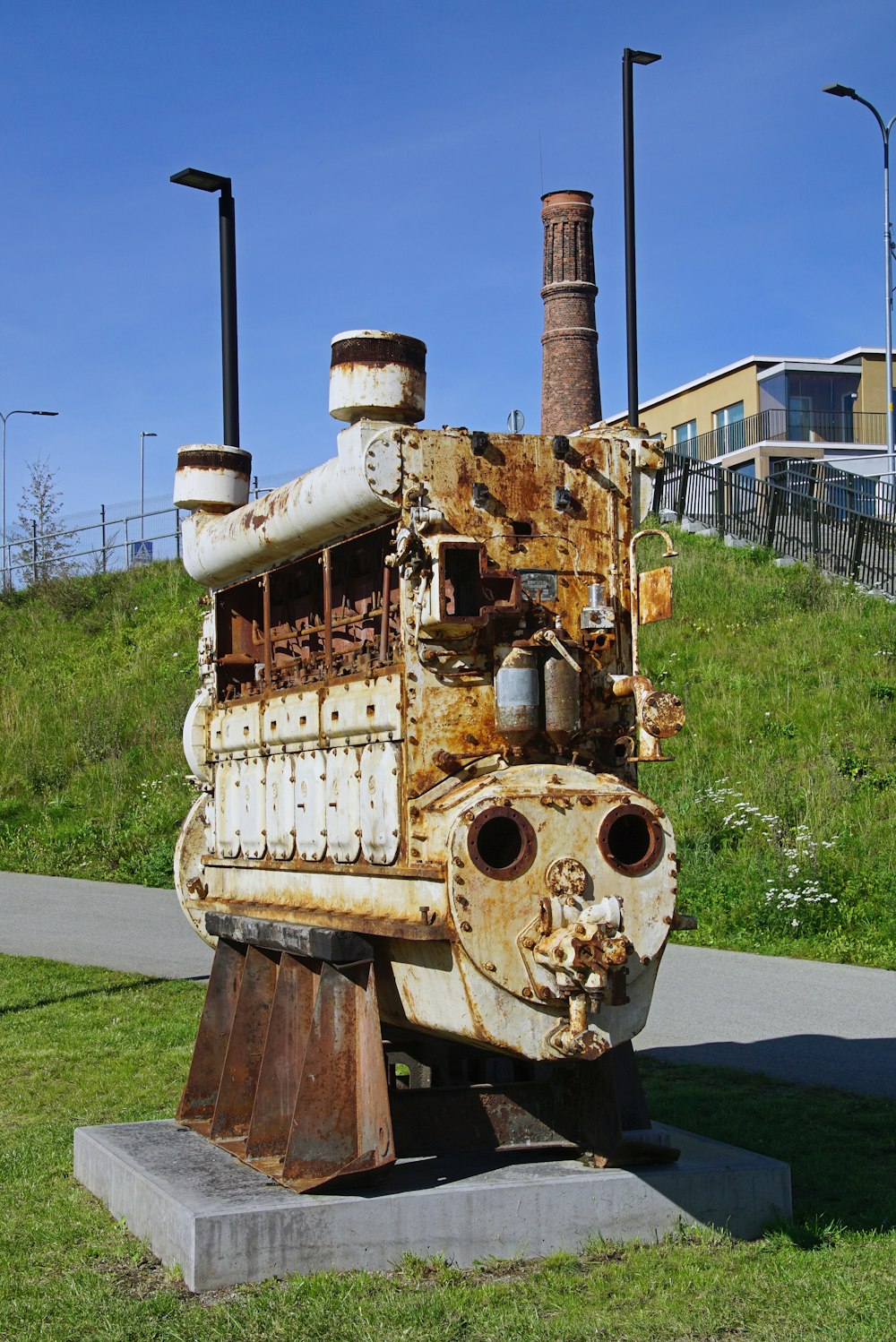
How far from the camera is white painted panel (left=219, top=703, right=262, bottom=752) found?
7613mm

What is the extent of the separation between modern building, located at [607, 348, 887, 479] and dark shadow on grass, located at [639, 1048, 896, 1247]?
36.2 m

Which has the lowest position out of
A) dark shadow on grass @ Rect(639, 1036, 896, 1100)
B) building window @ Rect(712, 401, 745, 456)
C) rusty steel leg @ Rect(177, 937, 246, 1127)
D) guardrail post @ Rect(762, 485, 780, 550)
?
dark shadow on grass @ Rect(639, 1036, 896, 1100)

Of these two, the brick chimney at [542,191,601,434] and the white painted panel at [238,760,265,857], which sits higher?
the brick chimney at [542,191,601,434]

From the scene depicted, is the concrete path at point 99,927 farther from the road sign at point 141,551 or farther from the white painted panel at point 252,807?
the road sign at point 141,551

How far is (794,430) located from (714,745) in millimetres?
31492

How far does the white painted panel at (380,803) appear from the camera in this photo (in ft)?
19.8

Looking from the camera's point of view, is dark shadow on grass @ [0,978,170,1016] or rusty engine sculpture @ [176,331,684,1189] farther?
dark shadow on grass @ [0,978,170,1016]

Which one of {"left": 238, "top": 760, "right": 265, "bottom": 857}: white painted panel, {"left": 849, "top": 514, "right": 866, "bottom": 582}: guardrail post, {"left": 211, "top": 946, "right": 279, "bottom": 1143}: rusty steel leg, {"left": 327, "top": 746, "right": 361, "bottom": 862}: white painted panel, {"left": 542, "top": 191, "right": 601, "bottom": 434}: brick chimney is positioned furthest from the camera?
{"left": 542, "top": 191, "right": 601, "bottom": 434}: brick chimney

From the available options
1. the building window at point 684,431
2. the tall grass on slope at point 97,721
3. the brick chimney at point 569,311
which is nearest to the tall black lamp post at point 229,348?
the tall grass on slope at point 97,721

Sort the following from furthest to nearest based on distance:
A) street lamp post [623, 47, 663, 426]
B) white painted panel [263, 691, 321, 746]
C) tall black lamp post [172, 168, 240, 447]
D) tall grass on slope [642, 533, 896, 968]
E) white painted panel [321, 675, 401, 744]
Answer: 1. street lamp post [623, 47, 663, 426]
2. tall grass on slope [642, 533, 896, 968]
3. tall black lamp post [172, 168, 240, 447]
4. white painted panel [263, 691, 321, 746]
5. white painted panel [321, 675, 401, 744]

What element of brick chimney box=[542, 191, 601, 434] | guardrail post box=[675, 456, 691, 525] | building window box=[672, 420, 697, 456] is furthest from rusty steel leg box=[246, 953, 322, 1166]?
building window box=[672, 420, 697, 456]

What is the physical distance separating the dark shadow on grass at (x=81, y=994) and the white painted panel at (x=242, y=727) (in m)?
5.16

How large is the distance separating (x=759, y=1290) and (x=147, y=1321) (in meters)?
2.25

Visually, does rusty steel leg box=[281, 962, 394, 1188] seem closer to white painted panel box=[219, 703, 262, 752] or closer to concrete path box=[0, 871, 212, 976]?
white painted panel box=[219, 703, 262, 752]
